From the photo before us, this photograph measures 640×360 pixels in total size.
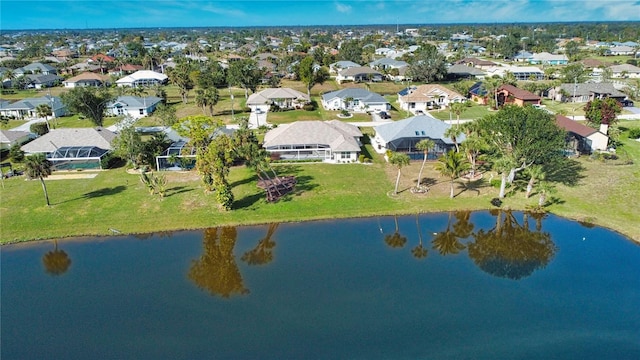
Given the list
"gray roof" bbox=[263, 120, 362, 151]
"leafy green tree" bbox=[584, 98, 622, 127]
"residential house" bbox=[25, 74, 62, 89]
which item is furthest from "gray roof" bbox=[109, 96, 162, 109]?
"leafy green tree" bbox=[584, 98, 622, 127]

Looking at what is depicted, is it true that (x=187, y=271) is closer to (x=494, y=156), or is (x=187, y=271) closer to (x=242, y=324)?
(x=242, y=324)

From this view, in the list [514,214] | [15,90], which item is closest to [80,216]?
[514,214]

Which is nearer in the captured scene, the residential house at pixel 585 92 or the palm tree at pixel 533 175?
the palm tree at pixel 533 175

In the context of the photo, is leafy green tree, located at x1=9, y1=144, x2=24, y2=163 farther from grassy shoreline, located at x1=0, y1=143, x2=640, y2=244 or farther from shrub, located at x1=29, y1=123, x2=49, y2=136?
shrub, located at x1=29, y1=123, x2=49, y2=136

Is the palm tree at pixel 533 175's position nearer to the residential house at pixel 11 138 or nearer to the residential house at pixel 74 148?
the residential house at pixel 74 148

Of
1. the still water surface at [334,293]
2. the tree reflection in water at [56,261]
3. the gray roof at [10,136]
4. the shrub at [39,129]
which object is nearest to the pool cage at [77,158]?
the gray roof at [10,136]
